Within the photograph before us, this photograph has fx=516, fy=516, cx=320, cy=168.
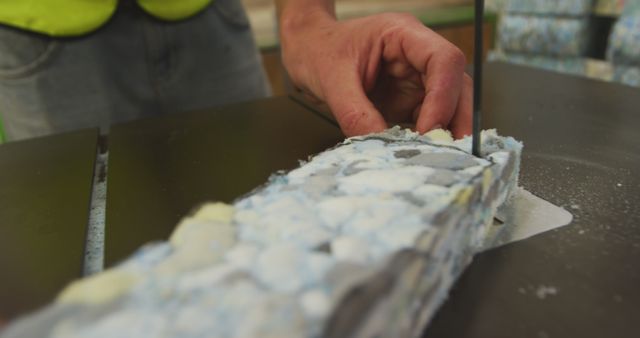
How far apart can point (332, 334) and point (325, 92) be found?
554 mm

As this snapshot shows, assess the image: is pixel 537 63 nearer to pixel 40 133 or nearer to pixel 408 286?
pixel 40 133

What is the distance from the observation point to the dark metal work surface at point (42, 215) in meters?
0.49

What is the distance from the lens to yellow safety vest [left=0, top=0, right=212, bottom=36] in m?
0.97

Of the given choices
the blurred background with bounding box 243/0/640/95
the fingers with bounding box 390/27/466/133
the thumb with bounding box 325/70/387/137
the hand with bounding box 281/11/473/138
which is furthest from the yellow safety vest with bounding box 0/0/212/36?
the blurred background with bounding box 243/0/640/95

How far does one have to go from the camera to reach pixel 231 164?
2.46 feet

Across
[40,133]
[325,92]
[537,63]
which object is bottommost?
[537,63]

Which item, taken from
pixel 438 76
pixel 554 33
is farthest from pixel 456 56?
pixel 554 33

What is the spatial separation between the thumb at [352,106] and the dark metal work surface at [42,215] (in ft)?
1.19

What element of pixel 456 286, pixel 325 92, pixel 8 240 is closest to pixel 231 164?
pixel 325 92

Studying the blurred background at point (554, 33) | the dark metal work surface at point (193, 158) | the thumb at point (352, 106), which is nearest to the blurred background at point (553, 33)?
the blurred background at point (554, 33)

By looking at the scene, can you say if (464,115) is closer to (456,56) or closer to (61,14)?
(456,56)

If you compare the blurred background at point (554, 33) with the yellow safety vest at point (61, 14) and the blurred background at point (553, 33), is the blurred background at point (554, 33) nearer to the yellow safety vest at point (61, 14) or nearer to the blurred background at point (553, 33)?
the blurred background at point (553, 33)

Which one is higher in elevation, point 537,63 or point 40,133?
point 40,133

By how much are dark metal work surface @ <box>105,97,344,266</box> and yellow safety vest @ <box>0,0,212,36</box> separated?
23 centimetres
